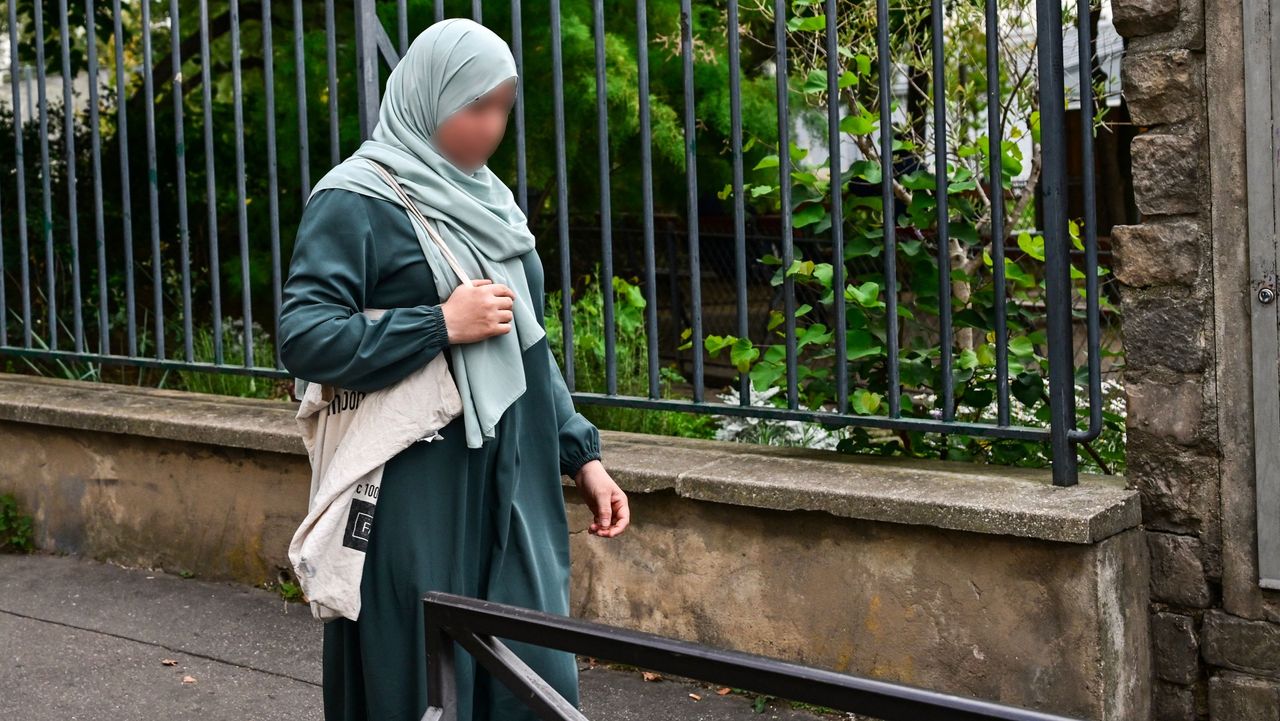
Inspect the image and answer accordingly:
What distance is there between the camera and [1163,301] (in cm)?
365

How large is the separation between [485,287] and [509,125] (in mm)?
4244

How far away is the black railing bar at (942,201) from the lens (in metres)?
3.81

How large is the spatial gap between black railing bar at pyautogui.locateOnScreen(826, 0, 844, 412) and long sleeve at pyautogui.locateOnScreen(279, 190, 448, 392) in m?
1.80

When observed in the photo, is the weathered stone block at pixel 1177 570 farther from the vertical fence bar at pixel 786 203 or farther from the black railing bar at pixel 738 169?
the black railing bar at pixel 738 169

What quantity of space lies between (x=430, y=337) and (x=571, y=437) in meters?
0.49

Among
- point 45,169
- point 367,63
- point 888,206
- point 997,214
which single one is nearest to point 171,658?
point 367,63

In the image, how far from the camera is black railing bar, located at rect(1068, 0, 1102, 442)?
3641mm

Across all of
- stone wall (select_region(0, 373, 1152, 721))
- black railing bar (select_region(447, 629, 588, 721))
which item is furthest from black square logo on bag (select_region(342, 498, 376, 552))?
stone wall (select_region(0, 373, 1152, 721))

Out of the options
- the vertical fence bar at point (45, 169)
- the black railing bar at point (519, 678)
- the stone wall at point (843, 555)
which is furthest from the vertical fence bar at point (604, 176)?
the vertical fence bar at point (45, 169)

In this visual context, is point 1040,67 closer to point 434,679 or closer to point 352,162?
point 352,162

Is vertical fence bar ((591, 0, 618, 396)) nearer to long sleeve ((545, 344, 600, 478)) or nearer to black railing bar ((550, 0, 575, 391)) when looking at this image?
black railing bar ((550, 0, 575, 391))

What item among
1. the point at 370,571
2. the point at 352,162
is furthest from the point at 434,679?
the point at 352,162

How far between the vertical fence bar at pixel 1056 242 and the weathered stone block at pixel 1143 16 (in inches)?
6.0

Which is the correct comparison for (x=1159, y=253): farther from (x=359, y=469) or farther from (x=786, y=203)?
(x=359, y=469)
